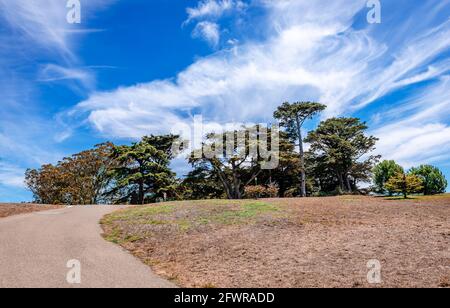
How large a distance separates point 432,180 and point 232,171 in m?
30.1

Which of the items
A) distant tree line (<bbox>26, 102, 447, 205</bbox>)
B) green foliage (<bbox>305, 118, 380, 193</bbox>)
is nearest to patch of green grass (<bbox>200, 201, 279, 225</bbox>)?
distant tree line (<bbox>26, 102, 447, 205</bbox>)

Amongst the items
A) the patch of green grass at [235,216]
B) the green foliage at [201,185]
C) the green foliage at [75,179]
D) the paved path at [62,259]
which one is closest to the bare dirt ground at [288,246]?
the patch of green grass at [235,216]

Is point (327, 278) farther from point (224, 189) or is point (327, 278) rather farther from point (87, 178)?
point (87, 178)

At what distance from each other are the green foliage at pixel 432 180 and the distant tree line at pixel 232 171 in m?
0.12

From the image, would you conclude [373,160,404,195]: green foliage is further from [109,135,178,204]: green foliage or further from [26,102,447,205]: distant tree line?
[109,135,178,204]: green foliage

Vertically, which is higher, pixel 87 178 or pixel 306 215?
pixel 87 178

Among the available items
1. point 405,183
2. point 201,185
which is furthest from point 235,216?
point 201,185

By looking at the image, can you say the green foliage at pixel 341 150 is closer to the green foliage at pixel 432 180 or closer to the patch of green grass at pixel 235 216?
the green foliage at pixel 432 180

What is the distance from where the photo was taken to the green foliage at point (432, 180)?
4366cm

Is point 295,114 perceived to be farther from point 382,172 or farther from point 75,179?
point 75,179

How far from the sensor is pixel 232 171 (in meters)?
38.5

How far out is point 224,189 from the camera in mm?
40344
